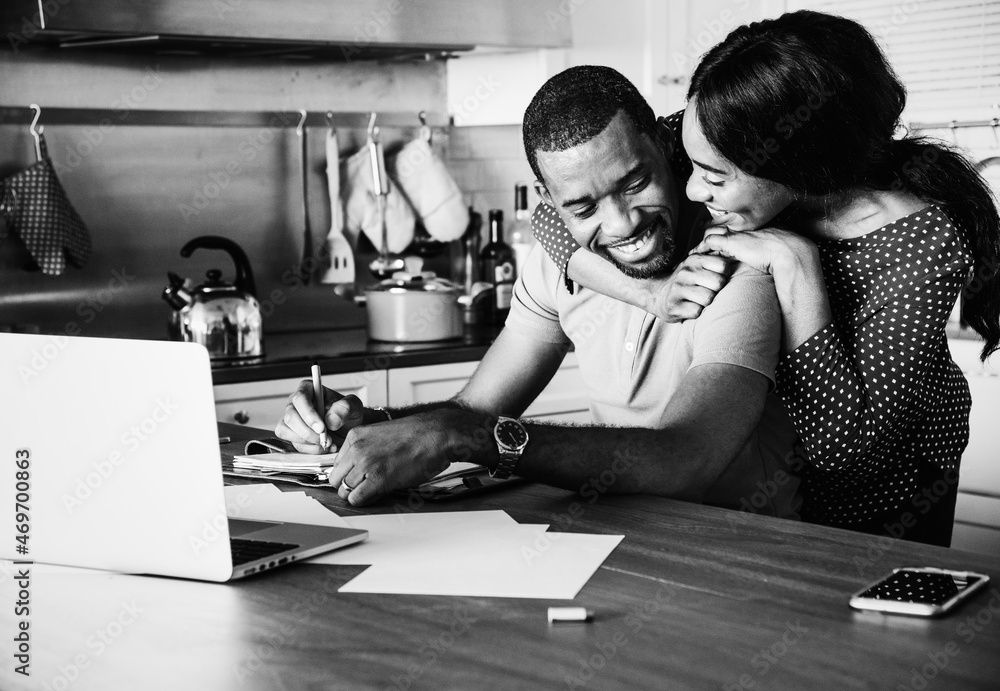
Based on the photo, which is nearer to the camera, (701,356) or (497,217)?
(701,356)

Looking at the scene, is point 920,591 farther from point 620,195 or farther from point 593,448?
point 620,195

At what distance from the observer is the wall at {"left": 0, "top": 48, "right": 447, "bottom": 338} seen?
3100mm

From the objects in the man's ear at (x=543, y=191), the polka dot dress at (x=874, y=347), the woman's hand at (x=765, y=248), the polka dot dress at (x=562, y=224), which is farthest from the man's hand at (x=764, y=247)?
the man's ear at (x=543, y=191)

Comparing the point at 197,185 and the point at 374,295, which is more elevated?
the point at 197,185

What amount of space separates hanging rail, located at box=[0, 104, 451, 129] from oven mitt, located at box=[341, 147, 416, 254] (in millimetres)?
141

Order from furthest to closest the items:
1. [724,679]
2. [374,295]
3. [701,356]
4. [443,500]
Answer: [374,295]
[701,356]
[443,500]
[724,679]

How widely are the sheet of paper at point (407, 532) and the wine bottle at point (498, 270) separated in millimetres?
2066

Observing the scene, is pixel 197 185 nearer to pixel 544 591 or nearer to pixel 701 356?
pixel 701 356

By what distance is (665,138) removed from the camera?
1.90 m

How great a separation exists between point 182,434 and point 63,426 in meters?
0.15

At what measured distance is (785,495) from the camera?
185 centimetres

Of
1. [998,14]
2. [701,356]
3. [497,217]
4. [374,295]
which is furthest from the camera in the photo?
[497,217]

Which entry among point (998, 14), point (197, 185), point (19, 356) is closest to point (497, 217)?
point (197, 185)

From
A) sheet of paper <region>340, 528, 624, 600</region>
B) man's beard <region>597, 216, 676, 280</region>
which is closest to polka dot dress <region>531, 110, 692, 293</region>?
man's beard <region>597, 216, 676, 280</region>
